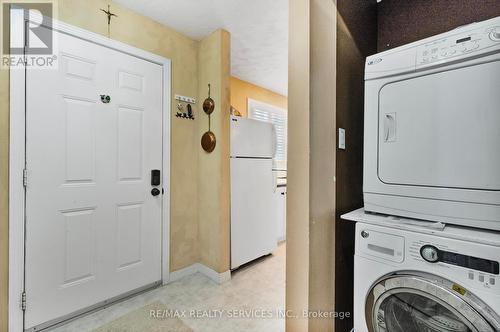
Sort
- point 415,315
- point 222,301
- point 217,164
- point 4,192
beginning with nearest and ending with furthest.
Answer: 1. point 415,315
2. point 4,192
3. point 222,301
4. point 217,164

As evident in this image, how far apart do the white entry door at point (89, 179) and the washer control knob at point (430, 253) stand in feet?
6.59

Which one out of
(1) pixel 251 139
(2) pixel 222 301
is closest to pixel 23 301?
(2) pixel 222 301

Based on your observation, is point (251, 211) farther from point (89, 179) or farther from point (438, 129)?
point (438, 129)

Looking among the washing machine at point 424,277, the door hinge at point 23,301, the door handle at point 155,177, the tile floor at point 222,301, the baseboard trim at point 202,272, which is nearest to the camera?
the washing machine at point 424,277

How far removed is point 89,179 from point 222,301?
1454 millimetres

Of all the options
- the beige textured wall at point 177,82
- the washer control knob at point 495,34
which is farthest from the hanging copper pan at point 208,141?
the washer control knob at point 495,34

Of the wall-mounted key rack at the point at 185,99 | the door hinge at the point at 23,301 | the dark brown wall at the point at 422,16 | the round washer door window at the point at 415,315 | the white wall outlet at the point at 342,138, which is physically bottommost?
the door hinge at the point at 23,301

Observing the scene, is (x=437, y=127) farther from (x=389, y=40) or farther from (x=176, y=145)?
(x=176, y=145)

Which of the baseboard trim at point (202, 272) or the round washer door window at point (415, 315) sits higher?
the round washer door window at point (415, 315)

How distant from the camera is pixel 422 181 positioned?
1.03 meters

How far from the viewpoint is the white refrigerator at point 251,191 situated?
2.44 meters

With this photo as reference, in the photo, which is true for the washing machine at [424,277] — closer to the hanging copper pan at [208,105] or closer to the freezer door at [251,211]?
the freezer door at [251,211]

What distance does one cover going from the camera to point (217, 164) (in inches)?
90.7

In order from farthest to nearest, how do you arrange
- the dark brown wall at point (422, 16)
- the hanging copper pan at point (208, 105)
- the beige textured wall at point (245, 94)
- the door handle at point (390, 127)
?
the beige textured wall at point (245, 94) → the hanging copper pan at point (208, 105) → the dark brown wall at point (422, 16) → the door handle at point (390, 127)
